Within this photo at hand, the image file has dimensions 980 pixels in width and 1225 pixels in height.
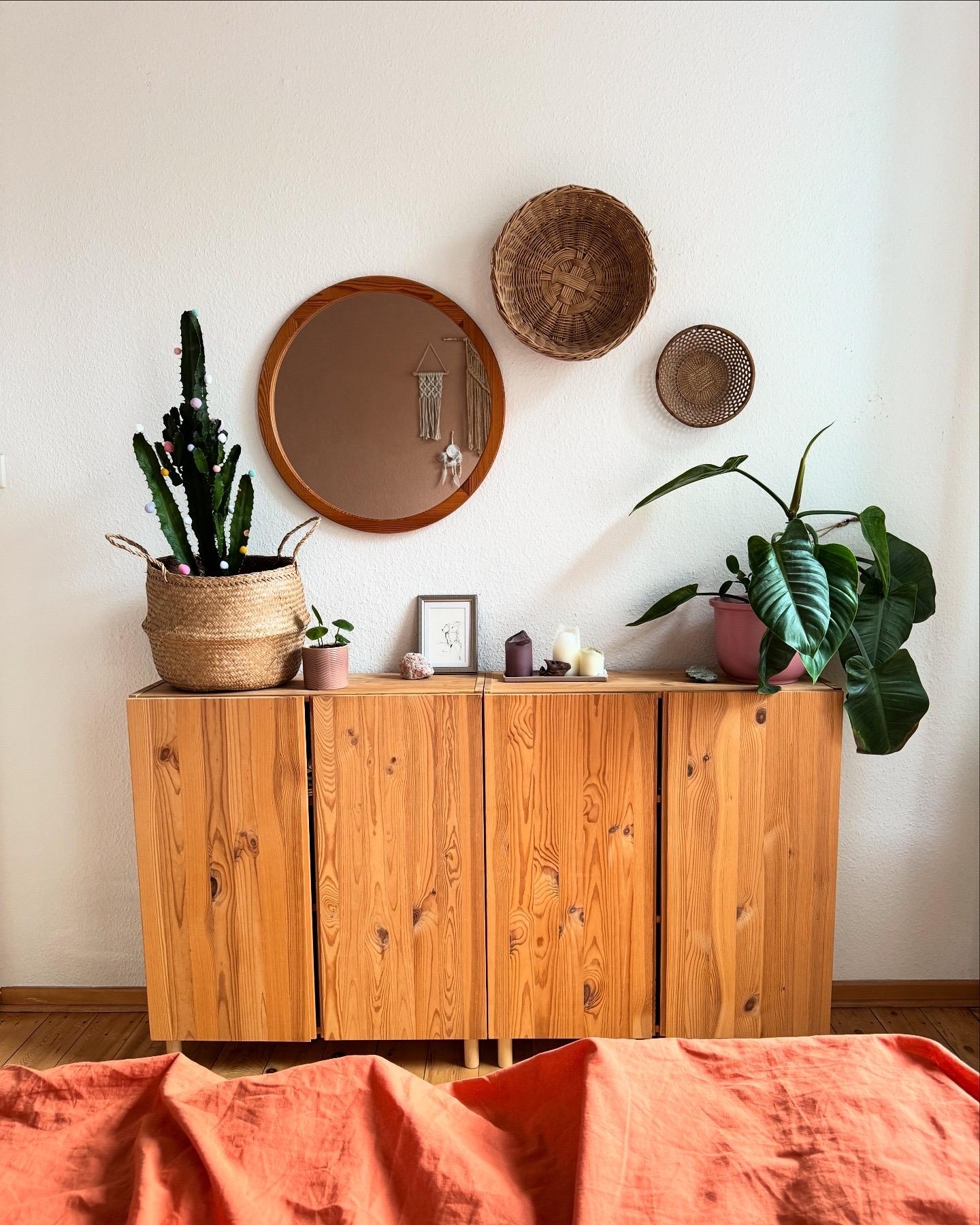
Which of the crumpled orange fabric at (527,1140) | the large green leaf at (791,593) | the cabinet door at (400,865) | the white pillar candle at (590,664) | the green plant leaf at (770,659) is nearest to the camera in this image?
the crumpled orange fabric at (527,1140)

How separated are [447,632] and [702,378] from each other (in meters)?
0.88

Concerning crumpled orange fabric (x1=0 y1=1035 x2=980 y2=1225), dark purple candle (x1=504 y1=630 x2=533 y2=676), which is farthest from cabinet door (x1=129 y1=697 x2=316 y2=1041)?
crumpled orange fabric (x1=0 y1=1035 x2=980 y2=1225)

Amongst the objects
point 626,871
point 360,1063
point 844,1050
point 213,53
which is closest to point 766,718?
point 626,871

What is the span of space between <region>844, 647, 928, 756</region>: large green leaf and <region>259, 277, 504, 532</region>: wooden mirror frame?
992mm

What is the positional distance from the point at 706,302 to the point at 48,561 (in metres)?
1.77

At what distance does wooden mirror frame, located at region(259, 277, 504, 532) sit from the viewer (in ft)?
7.17

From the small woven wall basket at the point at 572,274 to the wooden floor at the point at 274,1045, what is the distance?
1.70 meters

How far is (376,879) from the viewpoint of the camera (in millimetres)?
2020

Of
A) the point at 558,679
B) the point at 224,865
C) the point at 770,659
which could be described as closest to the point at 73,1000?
the point at 224,865

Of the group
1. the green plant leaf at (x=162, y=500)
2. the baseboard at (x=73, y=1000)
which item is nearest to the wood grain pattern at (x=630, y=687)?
the green plant leaf at (x=162, y=500)

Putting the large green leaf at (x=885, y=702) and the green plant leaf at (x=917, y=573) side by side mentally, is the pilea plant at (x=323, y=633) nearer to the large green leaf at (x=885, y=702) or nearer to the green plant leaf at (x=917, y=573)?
the large green leaf at (x=885, y=702)

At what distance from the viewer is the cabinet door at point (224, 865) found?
78.1 inches

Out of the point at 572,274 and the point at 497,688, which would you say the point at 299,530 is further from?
the point at 572,274

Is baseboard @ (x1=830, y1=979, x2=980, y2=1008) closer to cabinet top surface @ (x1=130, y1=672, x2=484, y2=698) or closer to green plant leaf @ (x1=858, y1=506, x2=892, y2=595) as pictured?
green plant leaf @ (x1=858, y1=506, x2=892, y2=595)
